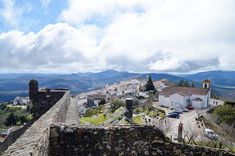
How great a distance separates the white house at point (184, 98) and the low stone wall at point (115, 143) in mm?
83165

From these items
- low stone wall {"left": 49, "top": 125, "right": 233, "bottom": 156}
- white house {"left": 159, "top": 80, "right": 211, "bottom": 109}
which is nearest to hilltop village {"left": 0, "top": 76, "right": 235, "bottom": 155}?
white house {"left": 159, "top": 80, "right": 211, "bottom": 109}

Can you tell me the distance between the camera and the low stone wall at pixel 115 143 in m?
7.61

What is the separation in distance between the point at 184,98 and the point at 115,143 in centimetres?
8638

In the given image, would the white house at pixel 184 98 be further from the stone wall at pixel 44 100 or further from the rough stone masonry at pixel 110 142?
the rough stone masonry at pixel 110 142

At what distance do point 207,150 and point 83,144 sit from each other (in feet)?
8.96

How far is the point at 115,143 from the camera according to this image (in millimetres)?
7836

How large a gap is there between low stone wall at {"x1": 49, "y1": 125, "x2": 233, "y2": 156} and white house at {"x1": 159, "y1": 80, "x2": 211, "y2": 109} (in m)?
83.2

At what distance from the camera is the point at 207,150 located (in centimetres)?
805

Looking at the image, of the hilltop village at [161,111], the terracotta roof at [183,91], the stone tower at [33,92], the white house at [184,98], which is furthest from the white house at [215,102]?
the stone tower at [33,92]

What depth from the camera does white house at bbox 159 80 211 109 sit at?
91625 mm

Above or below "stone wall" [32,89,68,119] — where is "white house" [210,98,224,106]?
below

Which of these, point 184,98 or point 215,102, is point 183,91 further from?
point 215,102

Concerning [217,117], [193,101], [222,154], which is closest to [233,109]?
[217,117]

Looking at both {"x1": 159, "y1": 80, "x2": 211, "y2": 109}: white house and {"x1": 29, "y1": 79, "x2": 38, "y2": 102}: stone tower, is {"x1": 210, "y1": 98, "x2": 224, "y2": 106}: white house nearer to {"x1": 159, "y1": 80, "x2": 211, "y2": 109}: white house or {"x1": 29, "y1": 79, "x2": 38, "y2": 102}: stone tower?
{"x1": 159, "y1": 80, "x2": 211, "y2": 109}: white house
